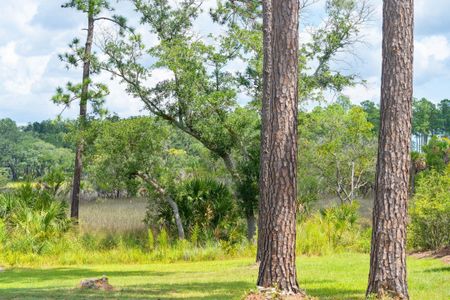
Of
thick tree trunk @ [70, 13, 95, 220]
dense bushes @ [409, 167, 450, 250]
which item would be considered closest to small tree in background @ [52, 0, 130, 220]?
thick tree trunk @ [70, 13, 95, 220]

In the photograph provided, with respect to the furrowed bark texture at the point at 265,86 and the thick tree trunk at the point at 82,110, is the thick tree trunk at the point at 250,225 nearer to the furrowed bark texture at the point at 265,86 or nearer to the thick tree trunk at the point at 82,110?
the thick tree trunk at the point at 82,110

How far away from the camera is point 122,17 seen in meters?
24.9

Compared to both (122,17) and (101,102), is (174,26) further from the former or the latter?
(101,102)

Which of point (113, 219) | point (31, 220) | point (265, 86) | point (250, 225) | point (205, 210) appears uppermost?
point (265, 86)

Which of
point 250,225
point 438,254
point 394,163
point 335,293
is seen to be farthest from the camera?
point 250,225

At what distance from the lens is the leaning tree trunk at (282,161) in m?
8.89

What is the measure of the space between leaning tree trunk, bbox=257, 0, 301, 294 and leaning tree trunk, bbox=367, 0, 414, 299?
3.87 ft

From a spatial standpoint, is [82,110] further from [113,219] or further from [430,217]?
[430,217]

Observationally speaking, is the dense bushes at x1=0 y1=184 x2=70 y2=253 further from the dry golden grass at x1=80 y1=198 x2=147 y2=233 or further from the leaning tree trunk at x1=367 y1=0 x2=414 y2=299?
the leaning tree trunk at x1=367 y1=0 x2=414 y2=299

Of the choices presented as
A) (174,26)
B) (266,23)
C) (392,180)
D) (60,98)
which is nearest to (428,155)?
(174,26)

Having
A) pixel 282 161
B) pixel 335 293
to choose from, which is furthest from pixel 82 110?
pixel 282 161

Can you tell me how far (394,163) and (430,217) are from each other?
9.66m

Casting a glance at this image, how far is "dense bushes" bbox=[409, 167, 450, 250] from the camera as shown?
17106mm

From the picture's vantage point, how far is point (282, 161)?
29.2ft
